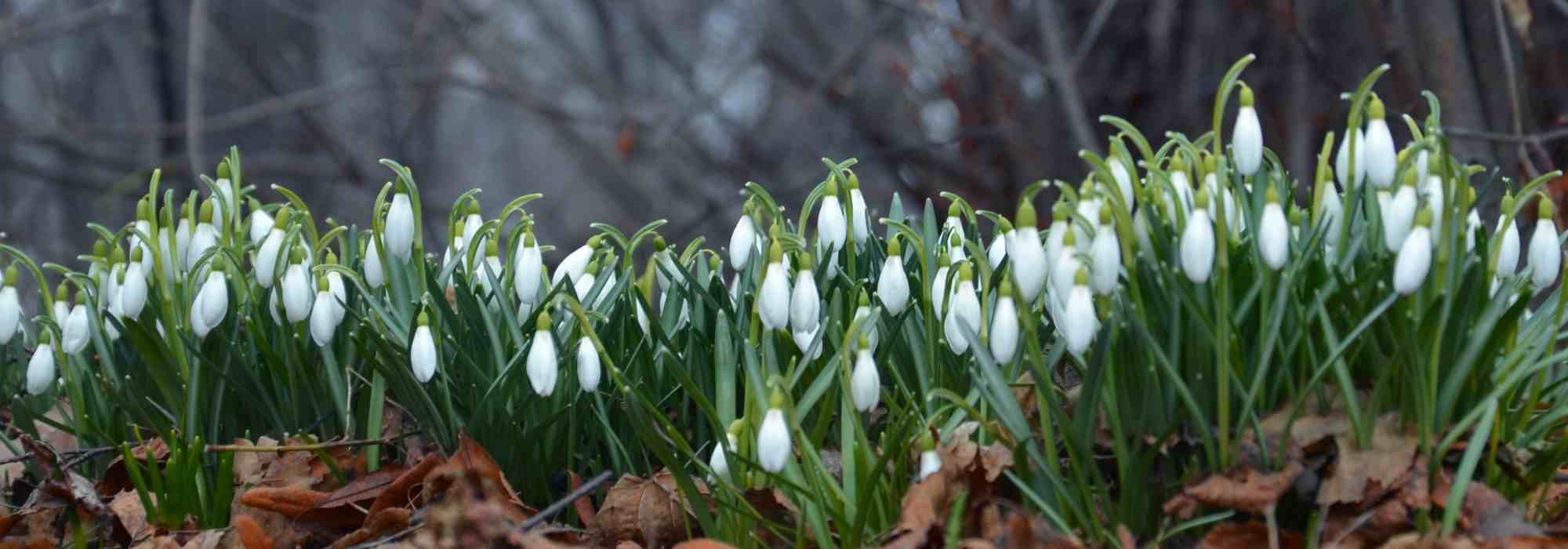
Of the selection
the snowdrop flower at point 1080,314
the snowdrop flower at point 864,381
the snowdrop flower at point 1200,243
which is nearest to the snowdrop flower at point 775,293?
the snowdrop flower at point 864,381

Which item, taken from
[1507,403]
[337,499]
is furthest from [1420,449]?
[337,499]

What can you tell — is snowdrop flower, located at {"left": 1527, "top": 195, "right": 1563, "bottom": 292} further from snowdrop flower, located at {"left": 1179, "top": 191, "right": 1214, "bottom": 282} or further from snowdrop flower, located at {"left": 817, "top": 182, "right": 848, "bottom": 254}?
snowdrop flower, located at {"left": 817, "top": 182, "right": 848, "bottom": 254}

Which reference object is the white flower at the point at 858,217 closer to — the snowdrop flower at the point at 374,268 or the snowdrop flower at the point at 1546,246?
the snowdrop flower at the point at 374,268

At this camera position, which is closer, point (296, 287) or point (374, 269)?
point (296, 287)

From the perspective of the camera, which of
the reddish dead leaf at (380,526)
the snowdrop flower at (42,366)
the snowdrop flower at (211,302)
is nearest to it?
the reddish dead leaf at (380,526)

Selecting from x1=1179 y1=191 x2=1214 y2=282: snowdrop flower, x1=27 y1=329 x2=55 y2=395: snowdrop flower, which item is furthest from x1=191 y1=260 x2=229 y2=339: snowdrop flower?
x1=1179 y1=191 x2=1214 y2=282: snowdrop flower

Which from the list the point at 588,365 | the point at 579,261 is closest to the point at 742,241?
the point at 579,261

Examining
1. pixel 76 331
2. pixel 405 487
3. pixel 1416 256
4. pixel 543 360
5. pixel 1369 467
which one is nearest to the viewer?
pixel 1416 256

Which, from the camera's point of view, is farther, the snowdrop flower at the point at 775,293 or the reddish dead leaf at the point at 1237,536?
the snowdrop flower at the point at 775,293

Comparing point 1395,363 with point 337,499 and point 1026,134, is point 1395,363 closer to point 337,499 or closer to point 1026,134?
point 337,499

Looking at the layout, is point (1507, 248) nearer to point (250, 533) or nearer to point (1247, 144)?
point (1247, 144)
